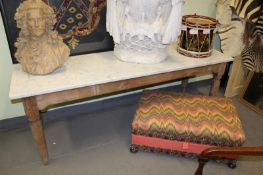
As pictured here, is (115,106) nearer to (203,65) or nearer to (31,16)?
(203,65)

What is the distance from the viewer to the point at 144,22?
57.2 inches

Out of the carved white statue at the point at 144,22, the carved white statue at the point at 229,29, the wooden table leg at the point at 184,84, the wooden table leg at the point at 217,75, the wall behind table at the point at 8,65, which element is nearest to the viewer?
the carved white statue at the point at 144,22

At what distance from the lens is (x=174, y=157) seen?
1645mm

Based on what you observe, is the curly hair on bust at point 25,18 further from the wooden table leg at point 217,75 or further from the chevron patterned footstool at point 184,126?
the wooden table leg at point 217,75

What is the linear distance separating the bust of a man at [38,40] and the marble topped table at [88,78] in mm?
75

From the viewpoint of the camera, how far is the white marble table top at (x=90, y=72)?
1.28 metres

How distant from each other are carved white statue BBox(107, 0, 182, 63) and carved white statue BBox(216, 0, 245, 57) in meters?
0.72

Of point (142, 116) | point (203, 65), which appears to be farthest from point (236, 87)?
point (142, 116)

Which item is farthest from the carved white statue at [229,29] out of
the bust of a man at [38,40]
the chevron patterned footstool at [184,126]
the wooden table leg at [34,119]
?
the wooden table leg at [34,119]

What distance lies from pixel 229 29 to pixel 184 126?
3.59 ft

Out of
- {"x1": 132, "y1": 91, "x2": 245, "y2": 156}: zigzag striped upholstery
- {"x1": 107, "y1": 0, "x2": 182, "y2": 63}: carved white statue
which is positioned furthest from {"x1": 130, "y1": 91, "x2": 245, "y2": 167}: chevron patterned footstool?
{"x1": 107, "y1": 0, "x2": 182, "y2": 63}: carved white statue

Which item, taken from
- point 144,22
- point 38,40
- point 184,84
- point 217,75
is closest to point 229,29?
point 217,75

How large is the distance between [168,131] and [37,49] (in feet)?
3.06

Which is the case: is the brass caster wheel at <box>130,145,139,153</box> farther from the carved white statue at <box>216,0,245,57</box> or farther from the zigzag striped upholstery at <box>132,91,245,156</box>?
the carved white statue at <box>216,0,245,57</box>
